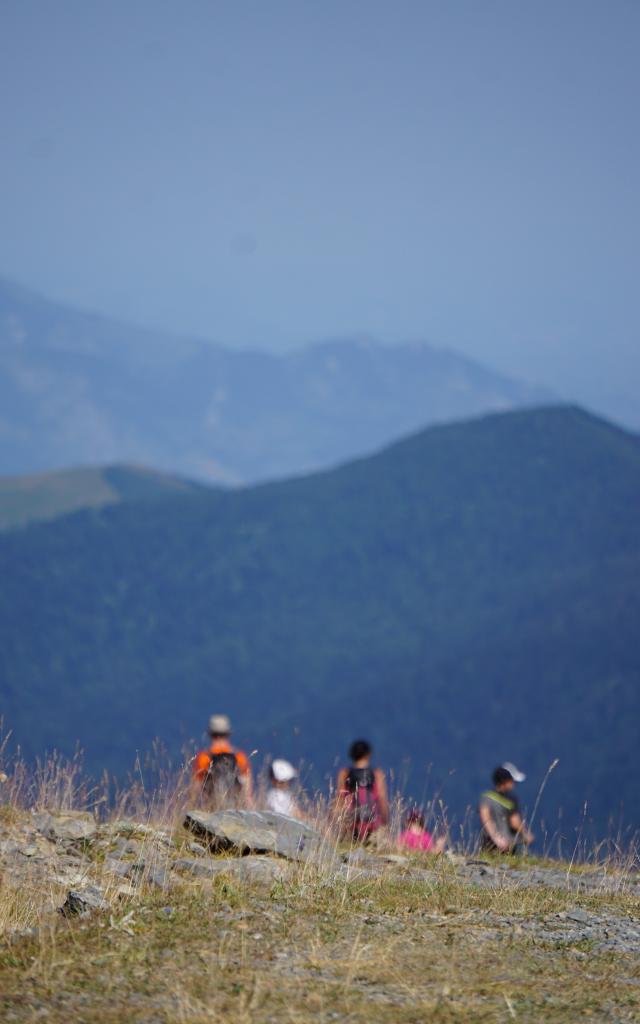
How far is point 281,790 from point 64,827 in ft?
6.70

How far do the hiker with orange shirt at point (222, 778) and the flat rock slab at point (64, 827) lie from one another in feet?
3.14

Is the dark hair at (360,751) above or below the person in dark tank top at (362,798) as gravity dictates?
above

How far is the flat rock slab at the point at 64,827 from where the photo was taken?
8.41 meters

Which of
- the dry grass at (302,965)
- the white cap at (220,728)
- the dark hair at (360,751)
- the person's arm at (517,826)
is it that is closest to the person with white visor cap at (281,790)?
the white cap at (220,728)

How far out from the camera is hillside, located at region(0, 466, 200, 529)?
161m

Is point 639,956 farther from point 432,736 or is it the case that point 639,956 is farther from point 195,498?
point 195,498

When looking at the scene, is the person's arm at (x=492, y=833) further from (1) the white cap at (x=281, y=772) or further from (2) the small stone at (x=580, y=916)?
(2) the small stone at (x=580, y=916)

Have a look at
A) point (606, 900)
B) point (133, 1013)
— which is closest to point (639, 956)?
point (606, 900)

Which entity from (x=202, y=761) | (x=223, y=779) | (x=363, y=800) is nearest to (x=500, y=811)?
(x=363, y=800)

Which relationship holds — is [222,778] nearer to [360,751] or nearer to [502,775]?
[360,751]

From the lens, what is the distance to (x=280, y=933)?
6.14 metres

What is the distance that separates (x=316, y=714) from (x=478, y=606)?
57.7 ft

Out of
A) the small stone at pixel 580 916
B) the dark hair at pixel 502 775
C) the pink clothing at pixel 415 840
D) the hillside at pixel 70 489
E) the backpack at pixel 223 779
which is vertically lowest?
the pink clothing at pixel 415 840

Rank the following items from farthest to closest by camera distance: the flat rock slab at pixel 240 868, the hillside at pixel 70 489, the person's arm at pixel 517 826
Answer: the hillside at pixel 70 489 < the person's arm at pixel 517 826 < the flat rock slab at pixel 240 868
